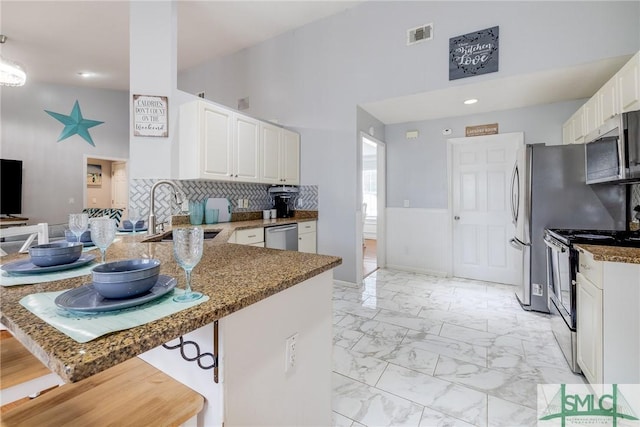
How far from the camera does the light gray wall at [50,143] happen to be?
5293mm

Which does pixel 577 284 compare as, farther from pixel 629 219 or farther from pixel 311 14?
pixel 311 14

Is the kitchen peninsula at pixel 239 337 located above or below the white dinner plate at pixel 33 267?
below

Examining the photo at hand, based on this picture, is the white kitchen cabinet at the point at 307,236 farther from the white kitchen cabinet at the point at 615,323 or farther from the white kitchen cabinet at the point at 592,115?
the white kitchen cabinet at the point at 592,115

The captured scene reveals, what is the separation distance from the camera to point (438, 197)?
14.3 feet

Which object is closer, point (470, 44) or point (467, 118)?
point (470, 44)

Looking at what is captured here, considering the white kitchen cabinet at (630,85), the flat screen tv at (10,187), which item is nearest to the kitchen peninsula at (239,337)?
the white kitchen cabinet at (630,85)

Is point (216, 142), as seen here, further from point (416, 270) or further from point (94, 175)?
point (94, 175)

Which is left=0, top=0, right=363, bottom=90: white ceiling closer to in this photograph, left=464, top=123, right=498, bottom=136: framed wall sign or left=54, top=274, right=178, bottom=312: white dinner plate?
left=464, top=123, right=498, bottom=136: framed wall sign

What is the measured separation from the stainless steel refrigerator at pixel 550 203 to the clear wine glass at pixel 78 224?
11.8 feet

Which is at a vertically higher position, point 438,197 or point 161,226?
point 438,197

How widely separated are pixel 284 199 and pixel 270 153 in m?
0.77

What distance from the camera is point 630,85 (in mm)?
2150

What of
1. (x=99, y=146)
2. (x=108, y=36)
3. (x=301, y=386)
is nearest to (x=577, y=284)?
(x=301, y=386)

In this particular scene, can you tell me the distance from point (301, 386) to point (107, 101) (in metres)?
7.58
